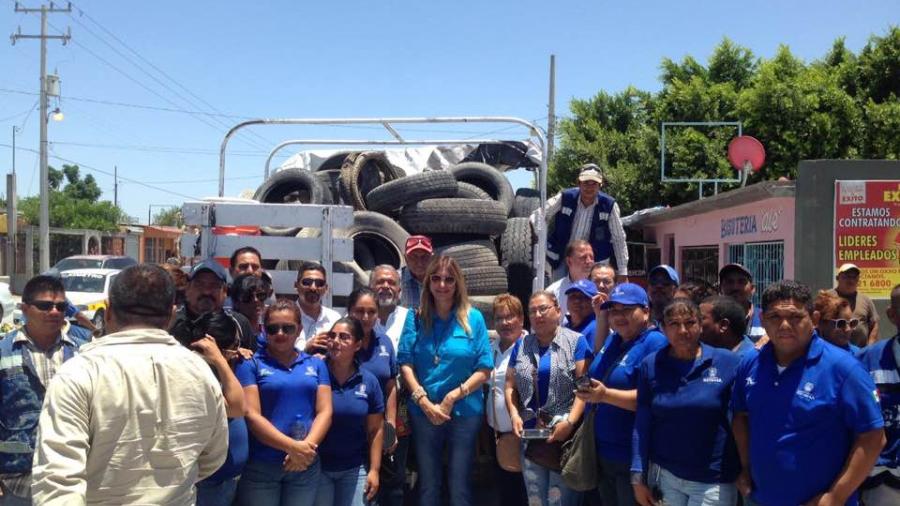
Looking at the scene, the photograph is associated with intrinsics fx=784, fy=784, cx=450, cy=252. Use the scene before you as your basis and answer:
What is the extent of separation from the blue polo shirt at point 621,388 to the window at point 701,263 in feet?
31.9

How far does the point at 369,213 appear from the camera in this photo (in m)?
7.07

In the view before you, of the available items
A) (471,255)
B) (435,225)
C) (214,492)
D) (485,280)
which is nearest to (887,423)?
(214,492)

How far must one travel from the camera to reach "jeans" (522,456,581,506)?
4.25 metres

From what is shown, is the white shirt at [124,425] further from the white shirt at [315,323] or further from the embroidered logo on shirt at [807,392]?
the embroidered logo on shirt at [807,392]

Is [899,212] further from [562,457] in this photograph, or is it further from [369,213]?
[562,457]

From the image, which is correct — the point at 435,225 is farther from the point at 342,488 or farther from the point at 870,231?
the point at 870,231

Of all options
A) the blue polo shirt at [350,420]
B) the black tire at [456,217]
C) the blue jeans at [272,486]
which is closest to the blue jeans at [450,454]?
the blue polo shirt at [350,420]

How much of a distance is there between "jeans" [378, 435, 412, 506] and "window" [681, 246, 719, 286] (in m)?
9.74

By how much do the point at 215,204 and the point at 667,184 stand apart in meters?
17.1

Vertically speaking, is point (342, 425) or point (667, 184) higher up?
point (667, 184)

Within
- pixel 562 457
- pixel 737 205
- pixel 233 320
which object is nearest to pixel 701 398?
pixel 562 457

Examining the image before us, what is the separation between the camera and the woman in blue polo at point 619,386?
3.86 meters

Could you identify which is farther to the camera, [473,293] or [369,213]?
[369,213]

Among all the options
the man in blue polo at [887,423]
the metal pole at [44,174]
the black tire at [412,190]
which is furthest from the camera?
the metal pole at [44,174]
